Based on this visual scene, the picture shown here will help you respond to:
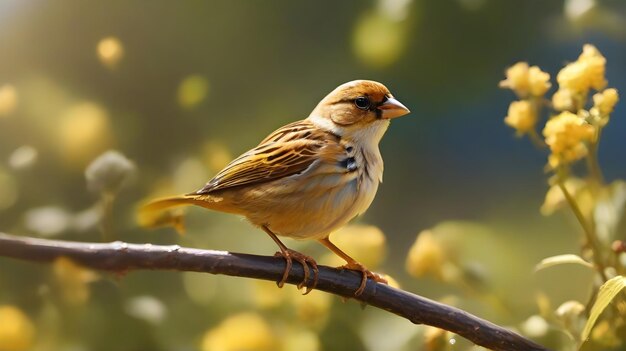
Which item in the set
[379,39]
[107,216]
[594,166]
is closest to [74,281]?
[107,216]

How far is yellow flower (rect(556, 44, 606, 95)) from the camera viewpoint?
3.76ft

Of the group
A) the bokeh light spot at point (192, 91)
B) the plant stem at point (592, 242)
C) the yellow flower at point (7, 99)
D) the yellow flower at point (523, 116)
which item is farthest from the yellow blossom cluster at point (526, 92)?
Result: the yellow flower at point (7, 99)

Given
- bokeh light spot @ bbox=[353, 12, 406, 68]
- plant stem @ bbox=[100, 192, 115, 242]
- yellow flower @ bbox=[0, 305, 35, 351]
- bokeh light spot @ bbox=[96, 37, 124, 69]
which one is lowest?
yellow flower @ bbox=[0, 305, 35, 351]

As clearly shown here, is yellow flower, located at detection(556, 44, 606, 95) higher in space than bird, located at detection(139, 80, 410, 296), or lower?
higher

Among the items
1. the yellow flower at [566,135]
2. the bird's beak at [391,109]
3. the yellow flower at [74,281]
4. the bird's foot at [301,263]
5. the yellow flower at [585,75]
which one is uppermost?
the yellow flower at [585,75]

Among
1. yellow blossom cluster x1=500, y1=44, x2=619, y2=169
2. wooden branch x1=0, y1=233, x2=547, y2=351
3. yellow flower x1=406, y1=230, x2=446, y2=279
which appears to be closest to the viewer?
wooden branch x1=0, y1=233, x2=547, y2=351

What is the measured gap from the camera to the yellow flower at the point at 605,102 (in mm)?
1122

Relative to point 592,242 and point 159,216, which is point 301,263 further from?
A: point 592,242

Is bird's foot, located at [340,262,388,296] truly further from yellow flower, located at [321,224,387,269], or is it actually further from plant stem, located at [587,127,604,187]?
plant stem, located at [587,127,604,187]

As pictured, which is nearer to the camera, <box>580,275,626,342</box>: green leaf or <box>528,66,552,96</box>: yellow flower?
<box>580,275,626,342</box>: green leaf

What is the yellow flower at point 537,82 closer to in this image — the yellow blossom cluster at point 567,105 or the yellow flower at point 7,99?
the yellow blossom cluster at point 567,105

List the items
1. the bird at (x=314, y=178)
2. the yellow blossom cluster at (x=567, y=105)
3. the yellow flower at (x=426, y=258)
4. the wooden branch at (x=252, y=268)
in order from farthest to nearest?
the yellow flower at (x=426, y=258), the yellow blossom cluster at (x=567, y=105), the bird at (x=314, y=178), the wooden branch at (x=252, y=268)

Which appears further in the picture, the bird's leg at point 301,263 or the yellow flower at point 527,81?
the yellow flower at point 527,81

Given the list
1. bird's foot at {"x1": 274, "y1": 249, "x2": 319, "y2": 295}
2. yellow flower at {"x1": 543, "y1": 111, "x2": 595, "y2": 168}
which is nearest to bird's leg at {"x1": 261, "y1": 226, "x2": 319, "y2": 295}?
bird's foot at {"x1": 274, "y1": 249, "x2": 319, "y2": 295}
